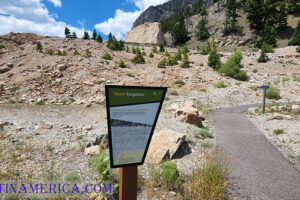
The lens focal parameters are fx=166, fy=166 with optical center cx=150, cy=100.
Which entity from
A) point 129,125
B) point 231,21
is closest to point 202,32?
point 231,21

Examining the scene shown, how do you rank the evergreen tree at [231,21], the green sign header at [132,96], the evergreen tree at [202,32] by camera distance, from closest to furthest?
the green sign header at [132,96]
the evergreen tree at [231,21]
the evergreen tree at [202,32]

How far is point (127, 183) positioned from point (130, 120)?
2.59 ft

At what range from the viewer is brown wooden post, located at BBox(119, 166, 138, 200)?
6.67ft

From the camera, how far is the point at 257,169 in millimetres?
4195

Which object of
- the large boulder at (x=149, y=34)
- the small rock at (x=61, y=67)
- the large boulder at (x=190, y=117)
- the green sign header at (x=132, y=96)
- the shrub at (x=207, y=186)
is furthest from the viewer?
the large boulder at (x=149, y=34)

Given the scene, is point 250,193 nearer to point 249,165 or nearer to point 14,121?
point 249,165

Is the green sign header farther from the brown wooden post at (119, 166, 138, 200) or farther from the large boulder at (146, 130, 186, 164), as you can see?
the large boulder at (146, 130, 186, 164)

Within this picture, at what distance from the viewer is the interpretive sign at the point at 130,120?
6.21 ft

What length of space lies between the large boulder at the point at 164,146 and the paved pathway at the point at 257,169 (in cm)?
151

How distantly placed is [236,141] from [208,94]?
8.92 m

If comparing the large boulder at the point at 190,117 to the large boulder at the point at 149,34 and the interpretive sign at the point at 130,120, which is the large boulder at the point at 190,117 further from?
the large boulder at the point at 149,34

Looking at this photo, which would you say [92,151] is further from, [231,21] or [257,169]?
[231,21]

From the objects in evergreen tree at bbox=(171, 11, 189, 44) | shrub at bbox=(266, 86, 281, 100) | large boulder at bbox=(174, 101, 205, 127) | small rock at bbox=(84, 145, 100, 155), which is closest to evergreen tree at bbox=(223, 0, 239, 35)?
evergreen tree at bbox=(171, 11, 189, 44)

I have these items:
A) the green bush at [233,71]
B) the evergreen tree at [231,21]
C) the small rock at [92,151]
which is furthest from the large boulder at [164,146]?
the evergreen tree at [231,21]
